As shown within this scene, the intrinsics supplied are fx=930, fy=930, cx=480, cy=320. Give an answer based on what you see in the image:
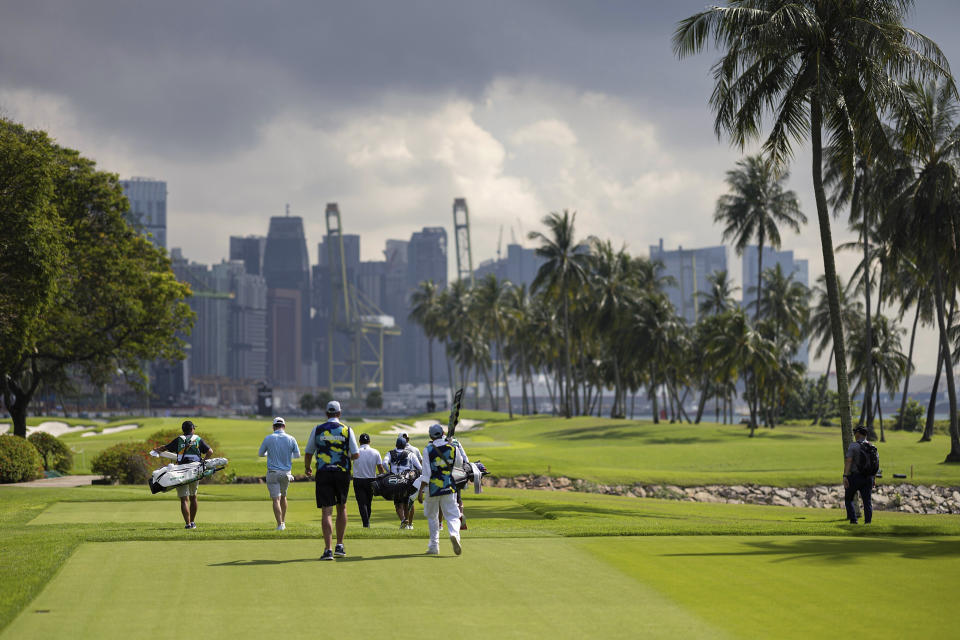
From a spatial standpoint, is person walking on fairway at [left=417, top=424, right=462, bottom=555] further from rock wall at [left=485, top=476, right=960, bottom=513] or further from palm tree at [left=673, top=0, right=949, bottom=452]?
rock wall at [left=485, top=476, right=960, bottom=513]

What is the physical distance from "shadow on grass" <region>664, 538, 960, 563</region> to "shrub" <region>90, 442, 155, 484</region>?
26490 millimetres

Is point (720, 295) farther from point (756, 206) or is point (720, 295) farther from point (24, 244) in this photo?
point (24, 244)

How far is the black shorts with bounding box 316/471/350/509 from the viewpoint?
1430cm

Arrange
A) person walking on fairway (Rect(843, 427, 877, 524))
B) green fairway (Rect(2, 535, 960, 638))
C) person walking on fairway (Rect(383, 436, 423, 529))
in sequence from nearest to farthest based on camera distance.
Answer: green fairway (Rect(2, 535, 960, 638)) → person walking on fairway (Rect(383, 436, 423, 529)) → person walking on fairway (Rect(843, 427, 877, 524))

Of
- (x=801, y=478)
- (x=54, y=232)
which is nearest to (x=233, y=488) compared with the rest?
(x=54, y=232)

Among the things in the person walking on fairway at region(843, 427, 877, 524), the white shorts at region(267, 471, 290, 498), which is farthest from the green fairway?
the person walking on fairway at region(843, 427, 877, 524)

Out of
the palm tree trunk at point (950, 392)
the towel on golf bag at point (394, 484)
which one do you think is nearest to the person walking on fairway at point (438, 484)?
the towel on golf bag at point (394, 484)

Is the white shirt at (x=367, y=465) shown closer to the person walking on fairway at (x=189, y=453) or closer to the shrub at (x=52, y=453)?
the person walking on fairway at (x=189, y=453)

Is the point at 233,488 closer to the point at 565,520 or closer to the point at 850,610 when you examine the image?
the point at 565,520

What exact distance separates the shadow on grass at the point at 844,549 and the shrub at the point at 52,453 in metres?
32.6

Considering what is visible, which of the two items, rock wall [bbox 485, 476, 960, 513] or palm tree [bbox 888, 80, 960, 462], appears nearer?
rock wall [bbox 485, 476, 960, 513]

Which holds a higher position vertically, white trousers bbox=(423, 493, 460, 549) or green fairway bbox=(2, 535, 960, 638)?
white trousers bbox=(423, 493, 460, 549)

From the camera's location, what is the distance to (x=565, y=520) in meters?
21.9

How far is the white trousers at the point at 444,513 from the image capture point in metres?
14.4
